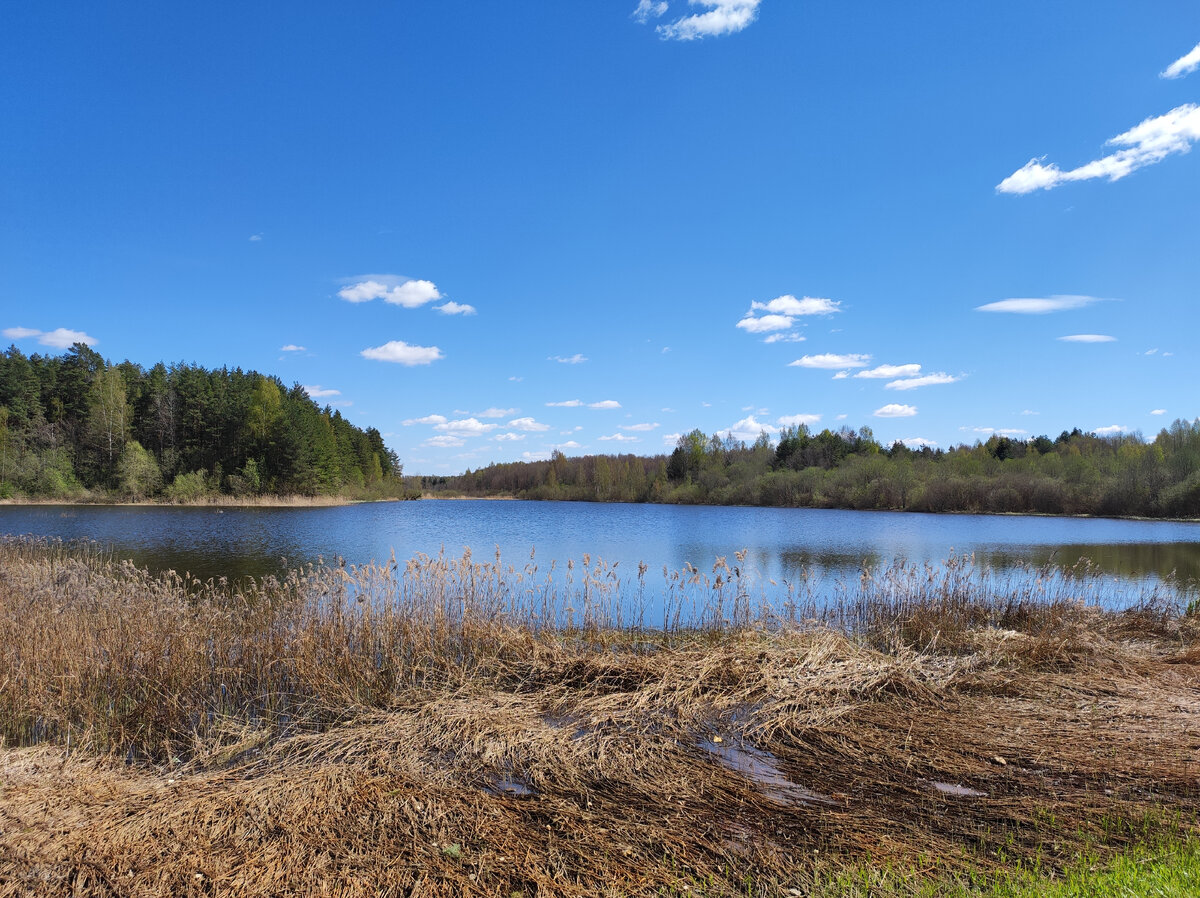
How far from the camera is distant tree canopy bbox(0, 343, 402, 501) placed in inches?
2325

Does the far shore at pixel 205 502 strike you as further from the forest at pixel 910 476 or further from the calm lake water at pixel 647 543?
the forest at pixel 910 476

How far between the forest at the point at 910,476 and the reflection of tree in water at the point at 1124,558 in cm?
3121

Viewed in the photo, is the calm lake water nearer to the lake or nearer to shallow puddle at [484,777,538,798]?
the lake

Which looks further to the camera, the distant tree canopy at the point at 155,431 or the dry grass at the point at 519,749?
the distant tree canopy at the point at 155,431

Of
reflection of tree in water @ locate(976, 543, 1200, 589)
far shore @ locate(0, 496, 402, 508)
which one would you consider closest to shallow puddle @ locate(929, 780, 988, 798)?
reflection of tree in water @ locate(976, 543, 1200, 589)

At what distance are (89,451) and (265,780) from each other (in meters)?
75.8

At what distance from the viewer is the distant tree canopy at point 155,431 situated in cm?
5906

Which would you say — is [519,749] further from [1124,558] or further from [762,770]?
[1124,558]

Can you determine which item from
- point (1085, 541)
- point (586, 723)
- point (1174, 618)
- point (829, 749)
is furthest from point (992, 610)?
point (1085, 541)

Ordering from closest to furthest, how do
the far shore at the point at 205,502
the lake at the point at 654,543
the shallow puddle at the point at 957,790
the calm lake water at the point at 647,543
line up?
the shallow puddle at the point at 957,790
the lake at the point at 654,543
the calm lake water at the point at 647,543
the far shore at the point at 205,502

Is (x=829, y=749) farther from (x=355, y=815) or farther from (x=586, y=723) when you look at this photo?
(x=355, y=815)

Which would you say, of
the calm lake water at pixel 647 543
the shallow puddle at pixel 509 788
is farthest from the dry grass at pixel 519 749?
the calm lake water at pixel 647 543

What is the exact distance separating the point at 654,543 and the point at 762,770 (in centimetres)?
2491

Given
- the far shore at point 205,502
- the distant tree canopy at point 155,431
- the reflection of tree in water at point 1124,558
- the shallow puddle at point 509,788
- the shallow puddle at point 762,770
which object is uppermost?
the distant tree canopy at point 155,431
